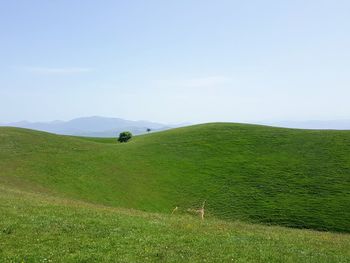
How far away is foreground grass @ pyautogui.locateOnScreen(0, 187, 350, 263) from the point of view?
65.3 feet

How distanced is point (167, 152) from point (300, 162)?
25.2 meters

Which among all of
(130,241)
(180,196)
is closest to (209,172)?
(180,196)

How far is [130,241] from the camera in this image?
22422 millimetres

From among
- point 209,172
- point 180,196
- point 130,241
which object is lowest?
point 180,196

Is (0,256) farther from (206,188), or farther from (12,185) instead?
(206,188)

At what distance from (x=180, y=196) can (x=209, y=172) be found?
1099cm

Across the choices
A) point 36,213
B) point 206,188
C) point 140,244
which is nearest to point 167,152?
point 206,188

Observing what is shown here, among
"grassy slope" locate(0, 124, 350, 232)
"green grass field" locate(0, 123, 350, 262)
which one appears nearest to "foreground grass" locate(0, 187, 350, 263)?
"green grass field" locate(0, 123, 350, 262)

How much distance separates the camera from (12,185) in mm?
46062

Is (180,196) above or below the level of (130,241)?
below

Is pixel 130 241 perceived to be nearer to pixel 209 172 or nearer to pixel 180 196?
pixel 180 196

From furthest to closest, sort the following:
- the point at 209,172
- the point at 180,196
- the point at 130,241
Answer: the point at 209,172 < the point at 180,196 < the point at 130,241

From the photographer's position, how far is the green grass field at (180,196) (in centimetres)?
2197

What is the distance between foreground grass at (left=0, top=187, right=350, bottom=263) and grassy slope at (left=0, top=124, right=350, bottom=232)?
2035 cm
